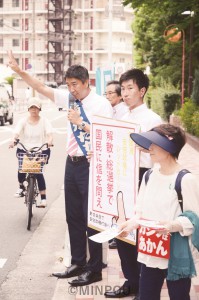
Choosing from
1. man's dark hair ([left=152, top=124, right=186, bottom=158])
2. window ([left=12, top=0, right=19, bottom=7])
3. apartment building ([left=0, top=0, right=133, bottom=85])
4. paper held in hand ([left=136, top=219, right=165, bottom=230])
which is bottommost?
paper held in hand ([left=136, top=219, right=165, bottom=230])

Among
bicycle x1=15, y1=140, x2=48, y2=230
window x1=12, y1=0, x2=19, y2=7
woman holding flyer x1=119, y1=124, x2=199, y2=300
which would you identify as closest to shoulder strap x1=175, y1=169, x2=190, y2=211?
woman holding flyer x1=119, y1=124, x2=199, y2=300

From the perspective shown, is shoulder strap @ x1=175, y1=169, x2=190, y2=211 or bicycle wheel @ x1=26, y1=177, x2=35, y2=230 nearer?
shoulder strap @ x1=175, y1=169, x2=190, y2=211

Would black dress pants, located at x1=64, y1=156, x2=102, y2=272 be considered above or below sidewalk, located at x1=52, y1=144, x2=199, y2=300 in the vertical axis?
above

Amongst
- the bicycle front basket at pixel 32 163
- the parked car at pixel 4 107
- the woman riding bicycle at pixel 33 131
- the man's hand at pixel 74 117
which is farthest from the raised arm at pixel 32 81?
the parked car at pixel 4 107

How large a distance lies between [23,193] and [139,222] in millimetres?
5489

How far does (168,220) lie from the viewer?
3.68 m

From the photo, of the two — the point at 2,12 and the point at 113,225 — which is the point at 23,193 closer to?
the point at 113,225

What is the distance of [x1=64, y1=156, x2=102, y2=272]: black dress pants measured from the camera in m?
5.49

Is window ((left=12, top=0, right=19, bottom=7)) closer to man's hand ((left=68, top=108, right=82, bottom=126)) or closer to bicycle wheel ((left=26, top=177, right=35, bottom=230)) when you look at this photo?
bicycle wheel ((left=26, top=177, right=35, bottom=230))

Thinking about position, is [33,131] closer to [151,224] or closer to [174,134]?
[174,134]

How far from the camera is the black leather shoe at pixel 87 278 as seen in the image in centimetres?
548

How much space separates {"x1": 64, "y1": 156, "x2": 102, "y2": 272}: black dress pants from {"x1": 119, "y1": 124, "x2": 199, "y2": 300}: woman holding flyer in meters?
1.70

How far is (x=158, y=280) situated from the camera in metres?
3.81

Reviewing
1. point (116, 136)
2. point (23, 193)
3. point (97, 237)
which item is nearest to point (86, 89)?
point (116, 136)
